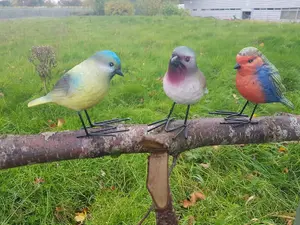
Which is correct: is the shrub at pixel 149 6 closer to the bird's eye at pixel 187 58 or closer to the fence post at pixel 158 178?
the bird's eye at pixel 187 58

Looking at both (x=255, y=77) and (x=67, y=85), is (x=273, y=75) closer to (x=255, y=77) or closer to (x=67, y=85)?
(x=255, y=77)

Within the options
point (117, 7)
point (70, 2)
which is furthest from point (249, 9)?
point (70, 2)

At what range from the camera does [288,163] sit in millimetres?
2102

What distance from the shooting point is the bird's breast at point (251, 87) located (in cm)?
103

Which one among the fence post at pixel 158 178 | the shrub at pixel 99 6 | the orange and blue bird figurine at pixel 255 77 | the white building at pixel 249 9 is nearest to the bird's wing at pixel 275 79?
the orange and blue bird figurine at pixel 255 77

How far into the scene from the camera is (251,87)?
40.7 inches

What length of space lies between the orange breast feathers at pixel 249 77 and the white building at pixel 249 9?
15.4 m

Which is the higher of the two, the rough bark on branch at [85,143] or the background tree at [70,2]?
the rough bark on branch at [85,143]

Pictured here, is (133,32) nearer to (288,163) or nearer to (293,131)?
(288,163)

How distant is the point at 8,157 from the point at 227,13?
18.6m

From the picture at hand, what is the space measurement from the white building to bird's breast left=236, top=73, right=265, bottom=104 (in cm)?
1539

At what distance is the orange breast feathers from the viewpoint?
103cm

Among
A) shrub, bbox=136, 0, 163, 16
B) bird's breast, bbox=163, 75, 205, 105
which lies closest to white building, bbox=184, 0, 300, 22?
shrub, bbox=136, 0, 163, 16

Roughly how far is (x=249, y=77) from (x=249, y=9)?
17538 mm
